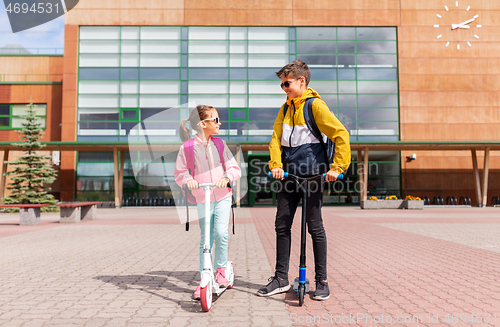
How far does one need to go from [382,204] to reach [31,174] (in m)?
18.5

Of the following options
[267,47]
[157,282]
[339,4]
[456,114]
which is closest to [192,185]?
[157,282]

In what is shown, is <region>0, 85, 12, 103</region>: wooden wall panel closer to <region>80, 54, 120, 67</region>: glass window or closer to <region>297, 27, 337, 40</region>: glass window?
<region>80, 54, 120, 67</region>: glass window

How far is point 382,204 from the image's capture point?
2167 cm

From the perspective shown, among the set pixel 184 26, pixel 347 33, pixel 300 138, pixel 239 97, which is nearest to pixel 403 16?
pixel 347 33

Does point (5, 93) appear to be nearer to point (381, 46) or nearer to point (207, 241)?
point (381, 46)

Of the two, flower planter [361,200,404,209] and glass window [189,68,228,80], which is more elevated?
glass window [189,68,228,80]

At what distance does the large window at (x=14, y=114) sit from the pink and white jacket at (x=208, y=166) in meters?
26.4

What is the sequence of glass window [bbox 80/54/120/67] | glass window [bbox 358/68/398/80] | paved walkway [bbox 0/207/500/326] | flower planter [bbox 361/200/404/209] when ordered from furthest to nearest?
1. glass window [bbox 358/68/398/80]
2. glass window [bbox 80/54/120/67]
3. flower planter [bbox 361/200/404/209]
4. paved walkway [bbox 0/207/500/326]

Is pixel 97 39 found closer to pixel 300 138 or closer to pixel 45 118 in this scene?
pixel 45 118

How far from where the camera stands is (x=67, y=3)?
25984mm

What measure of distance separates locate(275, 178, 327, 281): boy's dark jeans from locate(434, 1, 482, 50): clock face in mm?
27440

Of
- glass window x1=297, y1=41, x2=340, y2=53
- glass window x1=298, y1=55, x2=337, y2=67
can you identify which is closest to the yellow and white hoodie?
glass window x1=298, y1=55, x2=337, y2=67

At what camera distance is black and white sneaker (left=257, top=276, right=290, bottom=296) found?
3.74 meters

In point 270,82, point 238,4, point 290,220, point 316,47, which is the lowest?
point 290,220
